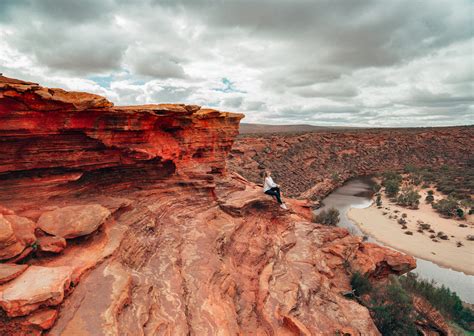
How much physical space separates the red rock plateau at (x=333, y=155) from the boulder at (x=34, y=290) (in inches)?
1282

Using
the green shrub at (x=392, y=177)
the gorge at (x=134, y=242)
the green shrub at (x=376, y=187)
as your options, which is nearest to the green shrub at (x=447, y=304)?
the gorge at (x=134, y=242)

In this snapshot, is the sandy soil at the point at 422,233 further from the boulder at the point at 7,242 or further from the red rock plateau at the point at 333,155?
the boulder at the point at 7,242

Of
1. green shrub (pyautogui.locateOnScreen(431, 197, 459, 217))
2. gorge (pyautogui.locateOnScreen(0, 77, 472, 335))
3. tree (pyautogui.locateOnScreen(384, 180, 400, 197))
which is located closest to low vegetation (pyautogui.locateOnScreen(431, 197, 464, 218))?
green shrub (pyautogui.locateOnScreen(431, 197, 459, 217))

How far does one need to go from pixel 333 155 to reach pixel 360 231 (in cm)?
3468

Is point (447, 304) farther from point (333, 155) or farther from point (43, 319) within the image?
point (333, 155)

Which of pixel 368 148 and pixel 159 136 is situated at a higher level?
pixel 159 136

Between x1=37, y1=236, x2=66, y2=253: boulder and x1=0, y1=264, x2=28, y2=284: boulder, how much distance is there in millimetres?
757

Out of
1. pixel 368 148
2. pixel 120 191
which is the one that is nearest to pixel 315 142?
pixel 368 148

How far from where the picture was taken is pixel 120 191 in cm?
1034

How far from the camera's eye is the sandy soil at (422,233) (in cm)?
2453

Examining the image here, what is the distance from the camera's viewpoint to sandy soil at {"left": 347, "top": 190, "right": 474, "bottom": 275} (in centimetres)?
2453

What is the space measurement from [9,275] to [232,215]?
896 centimetres

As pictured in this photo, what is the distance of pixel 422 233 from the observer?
29.6m

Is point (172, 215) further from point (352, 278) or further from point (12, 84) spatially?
point (352, 278)
